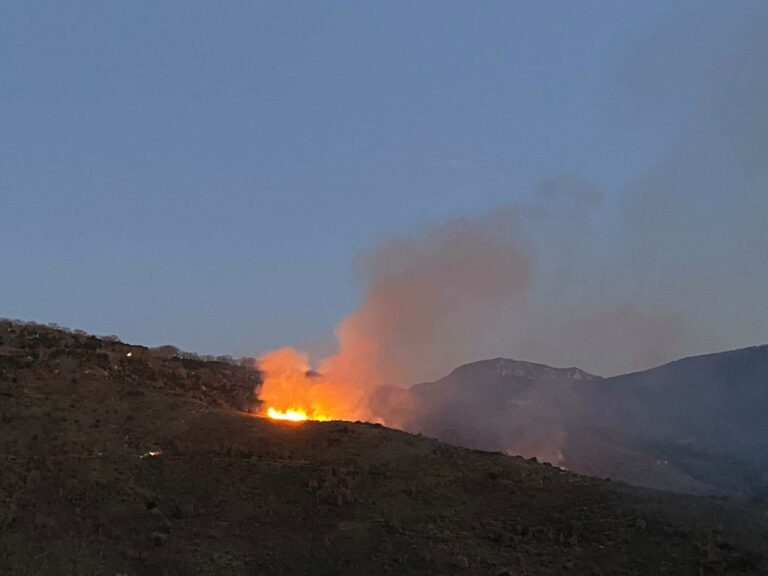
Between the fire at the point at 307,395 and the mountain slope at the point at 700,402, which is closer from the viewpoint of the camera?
the fire at the point at 307,395

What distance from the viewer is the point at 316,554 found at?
2562 centimetres

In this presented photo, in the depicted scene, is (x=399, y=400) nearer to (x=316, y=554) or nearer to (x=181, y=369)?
(x=181, y=369)

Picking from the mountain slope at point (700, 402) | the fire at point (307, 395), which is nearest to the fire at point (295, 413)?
the fire at point (307, 395)

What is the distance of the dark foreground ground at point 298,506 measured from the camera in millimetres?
24812

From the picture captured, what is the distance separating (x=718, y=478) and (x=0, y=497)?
7030 cm

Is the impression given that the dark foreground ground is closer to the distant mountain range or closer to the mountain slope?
the distant mountain range

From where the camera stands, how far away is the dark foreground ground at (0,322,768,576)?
24.8m

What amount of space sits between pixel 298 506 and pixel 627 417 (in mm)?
107797

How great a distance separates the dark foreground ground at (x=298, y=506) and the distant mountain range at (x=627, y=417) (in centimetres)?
3433

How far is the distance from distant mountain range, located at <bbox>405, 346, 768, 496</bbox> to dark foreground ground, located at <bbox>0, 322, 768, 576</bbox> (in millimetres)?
34332

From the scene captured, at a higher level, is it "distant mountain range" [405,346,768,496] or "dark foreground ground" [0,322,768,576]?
"distant mountain range" [405,346,768,496]

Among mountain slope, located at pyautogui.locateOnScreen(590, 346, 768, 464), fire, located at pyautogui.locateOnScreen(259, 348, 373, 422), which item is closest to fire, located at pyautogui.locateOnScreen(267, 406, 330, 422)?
fire, located at pyautogui.locateOnScreen(259, 348, 373, 422)

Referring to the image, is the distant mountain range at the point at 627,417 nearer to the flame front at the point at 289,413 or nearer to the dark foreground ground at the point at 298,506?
the flame front at the point at 289,413

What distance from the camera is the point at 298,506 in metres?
29.6
